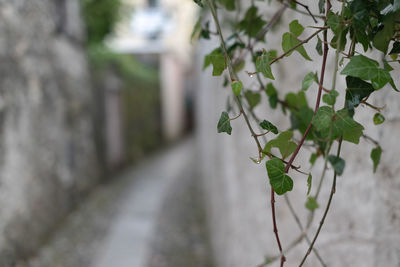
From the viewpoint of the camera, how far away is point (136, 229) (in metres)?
5.53

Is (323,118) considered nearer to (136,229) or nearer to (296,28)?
(296,28)

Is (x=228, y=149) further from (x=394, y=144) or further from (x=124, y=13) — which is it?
(x=124, y=13)

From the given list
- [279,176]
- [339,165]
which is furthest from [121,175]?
[279,176]

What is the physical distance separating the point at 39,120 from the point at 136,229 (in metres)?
1.99

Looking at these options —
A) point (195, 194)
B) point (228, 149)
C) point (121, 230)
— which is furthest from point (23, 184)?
point (195, 194)

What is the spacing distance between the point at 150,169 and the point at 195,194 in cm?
249

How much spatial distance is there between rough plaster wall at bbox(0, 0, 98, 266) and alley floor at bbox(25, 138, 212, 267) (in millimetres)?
314

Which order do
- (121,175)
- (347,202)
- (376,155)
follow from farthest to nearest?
(121,175) < (347,202) < (376,155)

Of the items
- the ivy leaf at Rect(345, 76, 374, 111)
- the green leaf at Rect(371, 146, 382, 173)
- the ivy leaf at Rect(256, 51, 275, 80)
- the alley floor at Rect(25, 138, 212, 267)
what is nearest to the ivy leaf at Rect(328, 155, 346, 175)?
the green leaf at Rect(371, 146, 382, 173)

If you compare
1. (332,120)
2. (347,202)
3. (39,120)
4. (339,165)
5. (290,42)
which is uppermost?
(290,42)

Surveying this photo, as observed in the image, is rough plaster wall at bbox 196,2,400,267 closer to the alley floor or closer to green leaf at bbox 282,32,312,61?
green leaf at bbox 282,32,312,61

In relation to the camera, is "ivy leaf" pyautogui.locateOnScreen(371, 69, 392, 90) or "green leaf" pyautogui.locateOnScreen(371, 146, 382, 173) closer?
"ivy leaf" pyautogui.locateOnScreen(371, 69, 392, 90)

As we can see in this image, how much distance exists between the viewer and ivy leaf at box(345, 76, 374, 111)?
2.34 feet

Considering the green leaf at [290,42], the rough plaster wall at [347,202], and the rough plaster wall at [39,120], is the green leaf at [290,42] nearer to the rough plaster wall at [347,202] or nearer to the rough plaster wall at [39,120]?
the rough plaster wall at [347,202]
